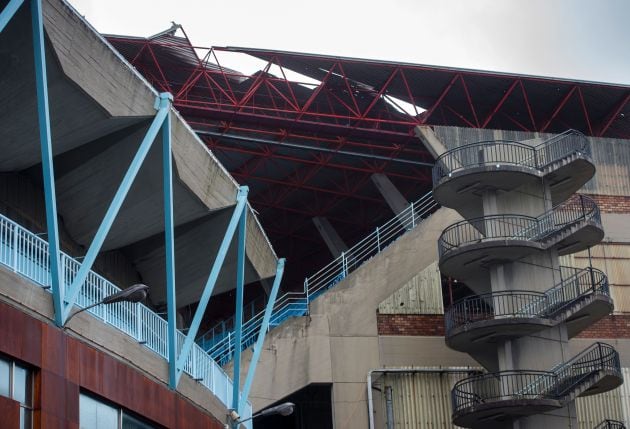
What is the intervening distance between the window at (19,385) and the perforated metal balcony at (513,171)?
1042 inches

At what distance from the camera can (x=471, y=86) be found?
64.4m

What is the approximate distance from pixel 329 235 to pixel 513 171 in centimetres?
2388

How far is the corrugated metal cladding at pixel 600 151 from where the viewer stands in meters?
61.2

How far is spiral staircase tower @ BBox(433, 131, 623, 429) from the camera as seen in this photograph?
48781 millimetres

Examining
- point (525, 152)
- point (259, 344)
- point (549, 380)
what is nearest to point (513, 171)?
point (525, 152)

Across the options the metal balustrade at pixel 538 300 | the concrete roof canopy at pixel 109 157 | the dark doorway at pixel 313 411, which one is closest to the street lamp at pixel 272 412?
the concrete roof canopy at pixel 109 157

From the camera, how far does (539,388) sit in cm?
4812

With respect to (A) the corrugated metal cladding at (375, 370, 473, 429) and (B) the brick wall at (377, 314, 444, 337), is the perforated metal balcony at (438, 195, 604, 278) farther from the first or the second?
(A) the corrugated metal cladding at (375, 370, 473, 429)

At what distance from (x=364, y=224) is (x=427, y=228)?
56.3 feet

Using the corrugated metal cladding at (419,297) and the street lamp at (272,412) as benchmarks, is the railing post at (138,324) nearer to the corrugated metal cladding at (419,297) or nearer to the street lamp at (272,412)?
the street lamp at (272,412)

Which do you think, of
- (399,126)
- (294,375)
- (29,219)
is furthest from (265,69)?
(29,219)

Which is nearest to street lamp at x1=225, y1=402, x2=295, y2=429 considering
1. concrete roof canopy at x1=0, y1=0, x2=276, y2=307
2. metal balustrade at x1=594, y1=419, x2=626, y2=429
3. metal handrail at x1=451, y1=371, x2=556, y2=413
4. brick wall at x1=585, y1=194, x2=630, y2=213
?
concrete roof canopy at x1=0, y1=0, x2=276, y2=307

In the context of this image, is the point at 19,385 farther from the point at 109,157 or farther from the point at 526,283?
the point at 526,283

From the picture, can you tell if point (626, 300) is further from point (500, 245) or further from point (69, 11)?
point (69, 11)
